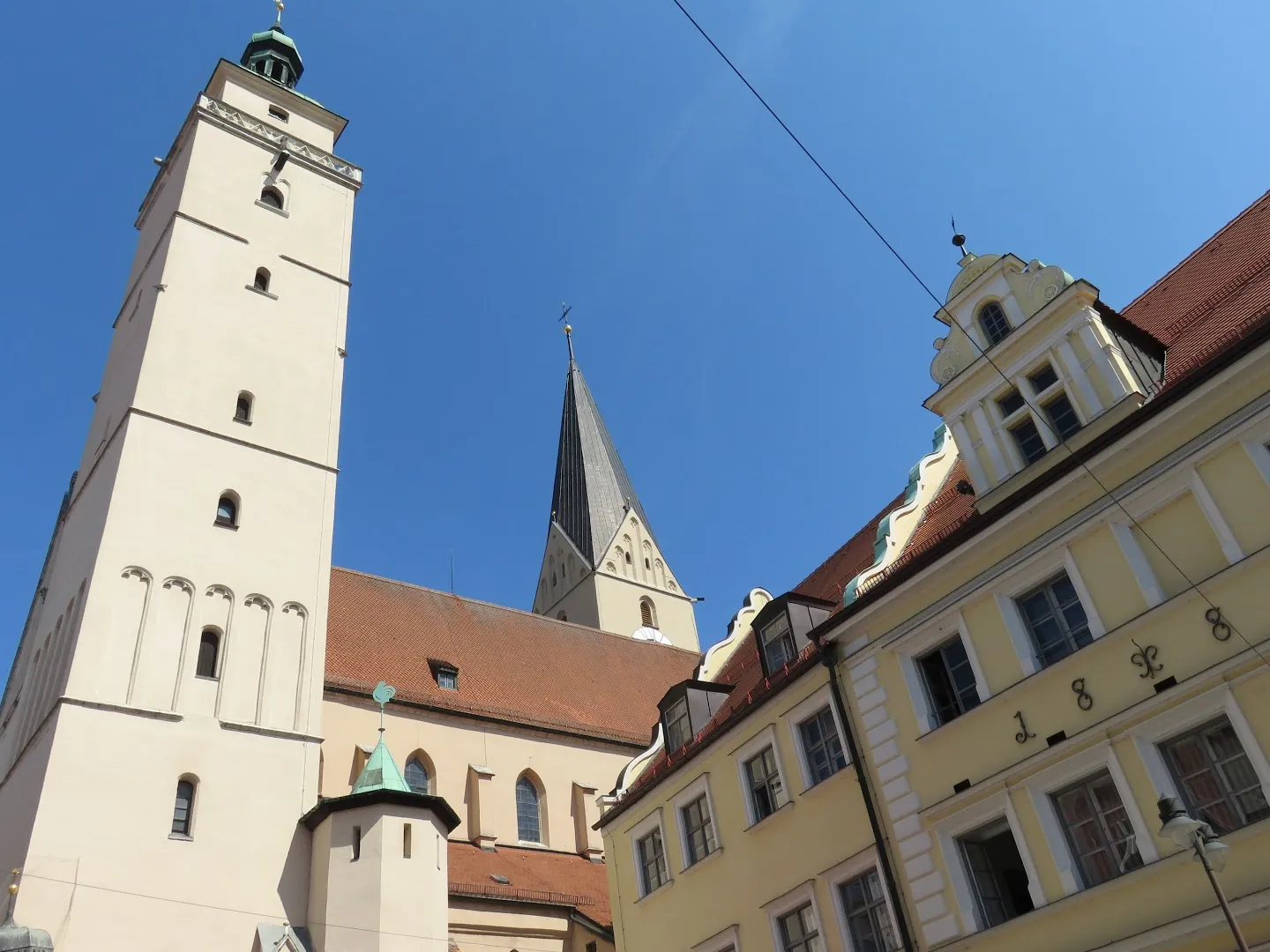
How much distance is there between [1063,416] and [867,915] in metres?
5.87

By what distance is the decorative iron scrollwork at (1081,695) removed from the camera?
10.3m

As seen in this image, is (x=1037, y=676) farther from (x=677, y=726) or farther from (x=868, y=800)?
(x=677, y=726)

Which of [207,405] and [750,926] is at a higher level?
[207,405]

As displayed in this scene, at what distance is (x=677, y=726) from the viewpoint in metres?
16.9

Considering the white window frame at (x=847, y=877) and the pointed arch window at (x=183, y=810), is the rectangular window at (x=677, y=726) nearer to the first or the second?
the white window frame at (x=847, y=877)

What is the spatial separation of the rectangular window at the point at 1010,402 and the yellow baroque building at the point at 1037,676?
65 mm

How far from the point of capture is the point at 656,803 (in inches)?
637

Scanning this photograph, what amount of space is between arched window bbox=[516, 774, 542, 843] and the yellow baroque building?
28.1ft

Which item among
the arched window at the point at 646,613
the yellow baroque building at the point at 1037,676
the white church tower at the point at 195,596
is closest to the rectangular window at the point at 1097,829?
the yellow baroque building at the point at 1037,676

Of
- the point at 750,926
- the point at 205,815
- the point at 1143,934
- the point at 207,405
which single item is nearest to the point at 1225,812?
the point at 1143,934

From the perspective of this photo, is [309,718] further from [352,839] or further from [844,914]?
[844,914]

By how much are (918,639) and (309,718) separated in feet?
36.9

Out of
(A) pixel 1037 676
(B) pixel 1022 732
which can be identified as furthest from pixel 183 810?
(A) pixel 1037 676

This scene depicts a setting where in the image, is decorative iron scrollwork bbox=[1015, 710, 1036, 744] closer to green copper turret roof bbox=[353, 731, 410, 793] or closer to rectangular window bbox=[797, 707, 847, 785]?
rectangular window bbox=[797, 707, 847, 785]
